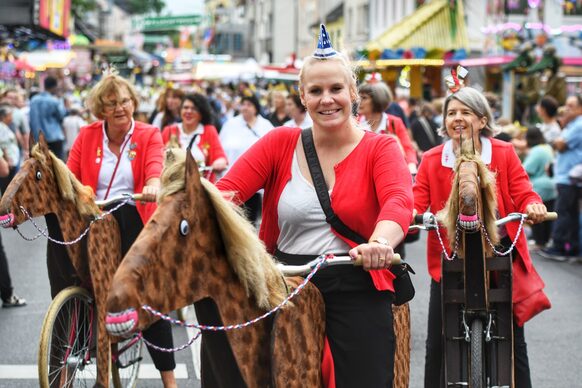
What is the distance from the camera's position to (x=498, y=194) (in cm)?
531

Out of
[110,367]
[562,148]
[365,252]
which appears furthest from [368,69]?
[365,252]

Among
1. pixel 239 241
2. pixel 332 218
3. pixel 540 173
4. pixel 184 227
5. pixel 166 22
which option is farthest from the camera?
pixel 166 22

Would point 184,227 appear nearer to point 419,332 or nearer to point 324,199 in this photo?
point 324,199

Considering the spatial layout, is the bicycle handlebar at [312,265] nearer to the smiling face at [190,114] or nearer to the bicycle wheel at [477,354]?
the bicycle wheel at [477,354]

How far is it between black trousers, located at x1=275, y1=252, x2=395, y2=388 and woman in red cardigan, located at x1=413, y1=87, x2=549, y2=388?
1.57 m

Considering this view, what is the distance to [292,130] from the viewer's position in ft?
12.9

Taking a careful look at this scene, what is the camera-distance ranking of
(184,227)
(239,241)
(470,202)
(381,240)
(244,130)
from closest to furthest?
(184,227), (239,241), (381,240), (470,202), (244,130)

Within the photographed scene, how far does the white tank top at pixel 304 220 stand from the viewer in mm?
3742

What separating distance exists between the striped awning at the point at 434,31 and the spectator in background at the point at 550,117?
18.7 meters

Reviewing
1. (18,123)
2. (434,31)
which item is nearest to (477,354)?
A: (18,123)

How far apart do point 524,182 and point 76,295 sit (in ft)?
8.18

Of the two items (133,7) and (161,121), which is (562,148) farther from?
(133,7)

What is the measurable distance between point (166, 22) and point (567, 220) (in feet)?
388

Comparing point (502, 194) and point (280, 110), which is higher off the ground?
point (280, 110)
